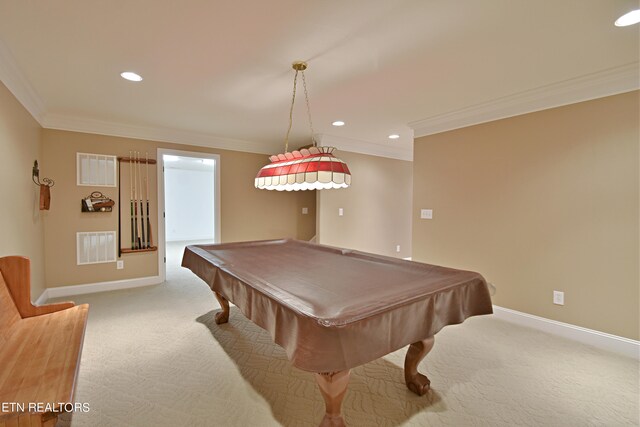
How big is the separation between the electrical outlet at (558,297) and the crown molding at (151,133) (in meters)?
4.41

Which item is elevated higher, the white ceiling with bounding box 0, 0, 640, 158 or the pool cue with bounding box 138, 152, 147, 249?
the white ceiling with bounding box 0, 0, 640, 158

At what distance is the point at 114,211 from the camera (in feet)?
12.7

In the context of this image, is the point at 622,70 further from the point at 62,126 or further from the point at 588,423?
the point at 62,126

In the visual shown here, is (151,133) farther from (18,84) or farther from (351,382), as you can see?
(351,382)

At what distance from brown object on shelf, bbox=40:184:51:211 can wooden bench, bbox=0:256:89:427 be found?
1794 mm

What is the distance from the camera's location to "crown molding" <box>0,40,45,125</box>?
6.79 ft

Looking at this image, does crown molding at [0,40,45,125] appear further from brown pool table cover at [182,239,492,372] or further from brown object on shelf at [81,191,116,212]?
brown pool table cover at [182,239,492,372]

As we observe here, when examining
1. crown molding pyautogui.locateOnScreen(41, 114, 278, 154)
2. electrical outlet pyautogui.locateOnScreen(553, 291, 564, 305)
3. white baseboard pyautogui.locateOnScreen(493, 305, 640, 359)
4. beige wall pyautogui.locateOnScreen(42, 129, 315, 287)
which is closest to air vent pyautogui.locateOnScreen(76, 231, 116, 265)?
beige wall pyautogui.locateOnScreen(42, 129, 315, 287)

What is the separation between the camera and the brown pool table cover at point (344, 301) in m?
1.10

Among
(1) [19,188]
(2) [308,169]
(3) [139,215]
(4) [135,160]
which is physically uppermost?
(4) [135,160]

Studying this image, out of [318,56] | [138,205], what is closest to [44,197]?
[138,205]

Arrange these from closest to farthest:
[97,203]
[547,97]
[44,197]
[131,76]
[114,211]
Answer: [131,76]
[547,97]
[44,197]
[97,203]
[114,211]

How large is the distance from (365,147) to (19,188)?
4390 mm

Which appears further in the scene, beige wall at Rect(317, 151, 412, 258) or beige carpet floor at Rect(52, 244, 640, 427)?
beige wall at Rect(317, 151, 412, 258)
